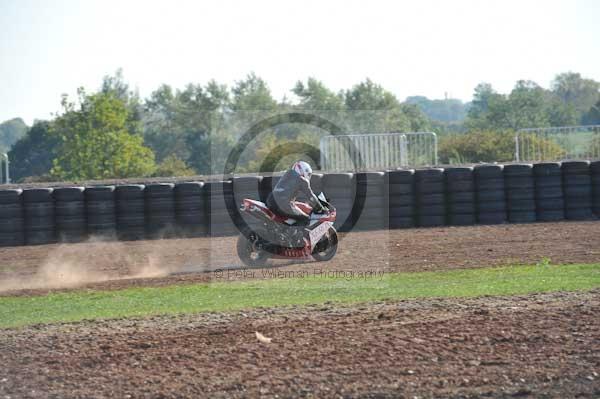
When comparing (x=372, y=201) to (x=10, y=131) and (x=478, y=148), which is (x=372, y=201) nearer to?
(x=478, y=148)

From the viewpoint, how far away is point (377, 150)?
102 ft

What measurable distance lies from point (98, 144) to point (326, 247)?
153 feet

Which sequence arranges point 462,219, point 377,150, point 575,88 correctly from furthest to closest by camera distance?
point 575,88 → point 377,150 → point 462,219

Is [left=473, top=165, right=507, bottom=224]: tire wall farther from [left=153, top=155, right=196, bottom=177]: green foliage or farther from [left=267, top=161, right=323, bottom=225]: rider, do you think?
[left=153, top=155, right=196, bottom=177]: green foliage

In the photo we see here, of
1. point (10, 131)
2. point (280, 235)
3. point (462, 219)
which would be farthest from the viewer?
point (10, 131)

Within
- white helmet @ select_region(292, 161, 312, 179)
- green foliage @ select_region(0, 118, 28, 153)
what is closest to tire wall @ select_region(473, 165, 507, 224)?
white helmet @ select_region(292, 161, 312, 179)

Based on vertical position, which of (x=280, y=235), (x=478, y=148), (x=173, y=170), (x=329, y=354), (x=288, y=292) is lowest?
(x=329, y=354)

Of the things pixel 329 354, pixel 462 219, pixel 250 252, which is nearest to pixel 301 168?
pixel 250 252

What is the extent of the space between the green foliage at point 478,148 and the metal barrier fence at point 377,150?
30.4 ft

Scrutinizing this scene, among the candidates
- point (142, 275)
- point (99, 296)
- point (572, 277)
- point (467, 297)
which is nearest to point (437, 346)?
point (467, 297)

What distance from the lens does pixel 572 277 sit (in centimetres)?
1323

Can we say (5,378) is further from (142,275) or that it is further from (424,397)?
(142,275)

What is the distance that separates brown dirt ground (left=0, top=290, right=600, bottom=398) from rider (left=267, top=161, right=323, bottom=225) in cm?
412

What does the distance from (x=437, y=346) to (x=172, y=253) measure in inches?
431
